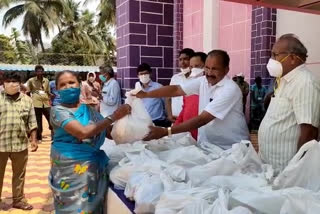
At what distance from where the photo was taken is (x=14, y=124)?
3670mm

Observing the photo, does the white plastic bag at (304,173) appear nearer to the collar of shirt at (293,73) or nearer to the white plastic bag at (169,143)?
the collar of shirt at (293,73)

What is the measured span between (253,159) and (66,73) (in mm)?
1179

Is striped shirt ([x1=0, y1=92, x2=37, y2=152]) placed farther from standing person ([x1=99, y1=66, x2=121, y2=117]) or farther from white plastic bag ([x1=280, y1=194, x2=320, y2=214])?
Answer: white plastic bag ([x1=280, y1=194, x2=320, y2=214])

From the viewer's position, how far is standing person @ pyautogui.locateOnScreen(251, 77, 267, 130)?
5.92 meters

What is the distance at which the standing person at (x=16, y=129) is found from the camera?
3.64 m

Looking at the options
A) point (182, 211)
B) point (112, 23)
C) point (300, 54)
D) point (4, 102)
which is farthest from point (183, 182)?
point (112, 23)

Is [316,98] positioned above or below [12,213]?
above

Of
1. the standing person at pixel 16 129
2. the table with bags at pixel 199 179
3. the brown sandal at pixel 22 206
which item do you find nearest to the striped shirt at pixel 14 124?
the standing person at pixel 16 129

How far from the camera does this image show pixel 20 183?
3.84 meters

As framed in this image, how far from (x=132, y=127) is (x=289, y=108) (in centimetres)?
95

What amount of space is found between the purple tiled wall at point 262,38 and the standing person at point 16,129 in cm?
358

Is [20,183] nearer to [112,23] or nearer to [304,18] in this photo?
[304,18]

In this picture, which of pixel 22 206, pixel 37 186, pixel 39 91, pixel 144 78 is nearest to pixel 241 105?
pixel 144 78

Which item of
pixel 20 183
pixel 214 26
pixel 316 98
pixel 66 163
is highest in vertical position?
pixel 214 26
